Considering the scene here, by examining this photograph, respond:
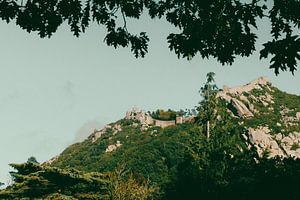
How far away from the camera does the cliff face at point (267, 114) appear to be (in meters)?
118

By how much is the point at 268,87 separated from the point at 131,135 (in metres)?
62.4

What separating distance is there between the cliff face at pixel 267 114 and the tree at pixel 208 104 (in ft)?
135

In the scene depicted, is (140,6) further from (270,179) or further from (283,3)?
(270,179)

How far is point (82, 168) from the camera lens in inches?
4272

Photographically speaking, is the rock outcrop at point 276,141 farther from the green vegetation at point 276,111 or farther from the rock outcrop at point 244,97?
the rock outcrop at point 244,97

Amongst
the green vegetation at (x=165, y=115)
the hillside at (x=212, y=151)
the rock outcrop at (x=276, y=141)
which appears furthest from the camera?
the green vegetation at (x=165, y=115)

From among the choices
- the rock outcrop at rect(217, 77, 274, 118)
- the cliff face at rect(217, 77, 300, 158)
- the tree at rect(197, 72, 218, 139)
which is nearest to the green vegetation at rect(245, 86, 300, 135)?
the cliff face at rect(217, 77, 300, 158)

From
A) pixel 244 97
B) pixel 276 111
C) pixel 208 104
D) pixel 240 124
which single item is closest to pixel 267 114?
pixel 276 111

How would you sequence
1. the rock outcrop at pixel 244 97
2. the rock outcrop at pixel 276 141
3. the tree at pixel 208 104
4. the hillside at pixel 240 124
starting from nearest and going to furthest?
the tree at pixel 208 104
the rock outcrop at pixel 276 141
the hillside at pixel 240 124
the rock outcrop at pixel 244 97

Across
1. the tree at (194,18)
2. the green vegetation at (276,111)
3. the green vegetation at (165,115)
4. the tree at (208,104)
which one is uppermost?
the green vegetation at (165,115)

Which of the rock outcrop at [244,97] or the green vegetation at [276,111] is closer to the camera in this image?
the green vegetation at [276,111]

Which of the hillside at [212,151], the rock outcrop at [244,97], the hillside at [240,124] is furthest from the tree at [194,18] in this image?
the rock outcrop at [244,97]

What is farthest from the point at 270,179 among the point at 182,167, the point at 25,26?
the point at 182,167

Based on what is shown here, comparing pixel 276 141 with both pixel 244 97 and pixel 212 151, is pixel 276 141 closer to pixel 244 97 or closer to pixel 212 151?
pixel 244 97
